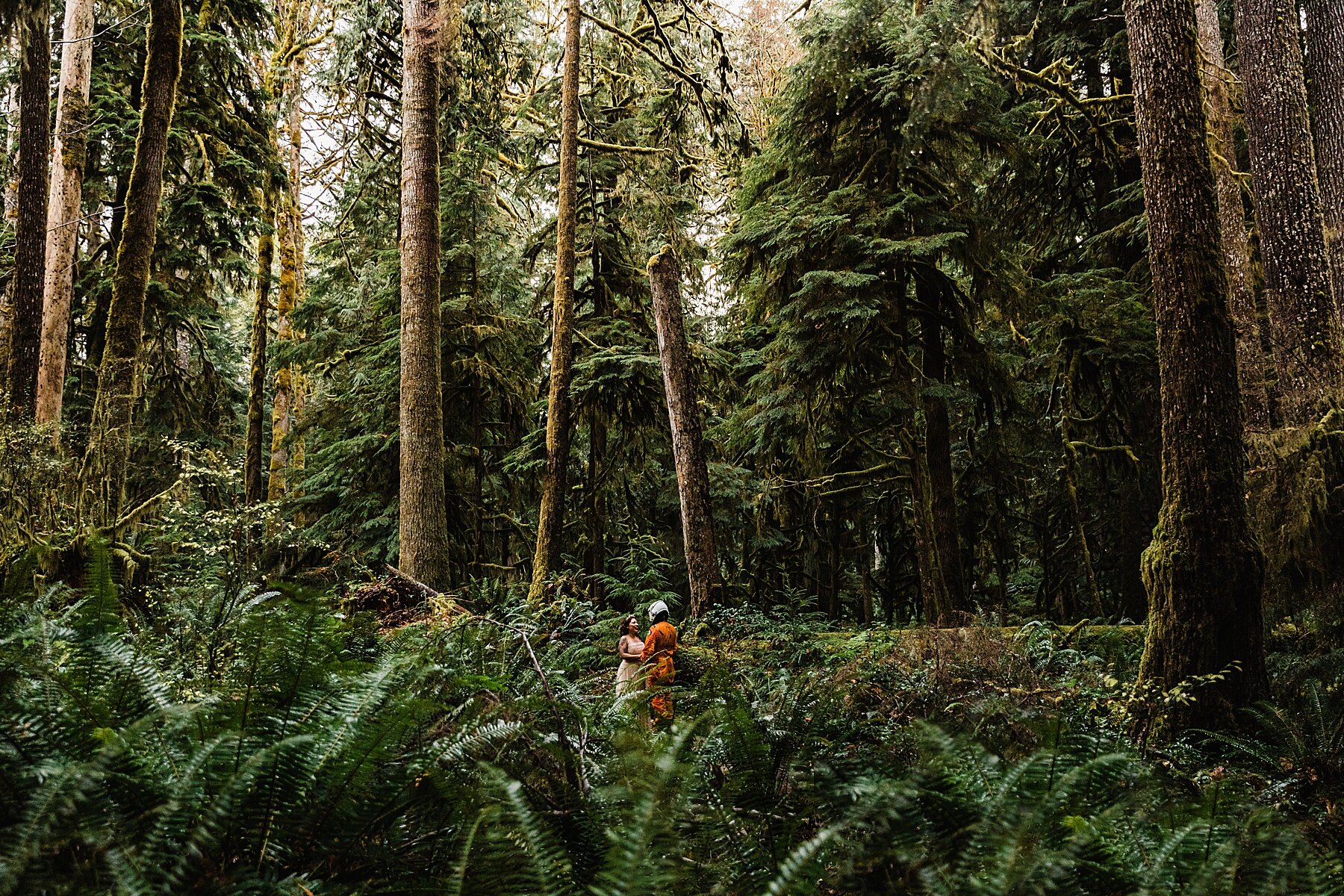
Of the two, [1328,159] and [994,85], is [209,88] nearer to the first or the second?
[994,85]

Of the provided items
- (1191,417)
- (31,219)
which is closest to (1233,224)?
(1191,417)

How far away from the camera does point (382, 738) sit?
6.48 feet

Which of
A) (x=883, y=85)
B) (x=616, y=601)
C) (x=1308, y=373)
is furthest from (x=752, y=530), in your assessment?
(x=1308, y=373)

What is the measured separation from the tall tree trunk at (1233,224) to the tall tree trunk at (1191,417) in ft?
10.9

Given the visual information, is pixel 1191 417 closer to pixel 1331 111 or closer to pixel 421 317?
pixel 1331 111

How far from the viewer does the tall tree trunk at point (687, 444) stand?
1143cm

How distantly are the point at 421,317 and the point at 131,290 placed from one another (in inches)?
115

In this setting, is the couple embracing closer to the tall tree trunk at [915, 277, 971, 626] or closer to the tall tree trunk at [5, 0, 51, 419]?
the tall tree trunk at [915, 277, 971, 626]

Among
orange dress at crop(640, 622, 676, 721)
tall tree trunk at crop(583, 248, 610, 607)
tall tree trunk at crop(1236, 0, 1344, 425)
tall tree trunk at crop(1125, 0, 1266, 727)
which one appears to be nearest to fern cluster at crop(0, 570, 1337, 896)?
tall tree trunk at crop(1125, 0, 1266, 727)

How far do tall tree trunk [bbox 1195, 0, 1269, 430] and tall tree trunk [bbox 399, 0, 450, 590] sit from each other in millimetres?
8270

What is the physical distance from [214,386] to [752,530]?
10.6 metres

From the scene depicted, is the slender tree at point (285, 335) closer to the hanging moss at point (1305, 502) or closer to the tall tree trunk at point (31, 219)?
the tall tree trunk at point (31, 219)

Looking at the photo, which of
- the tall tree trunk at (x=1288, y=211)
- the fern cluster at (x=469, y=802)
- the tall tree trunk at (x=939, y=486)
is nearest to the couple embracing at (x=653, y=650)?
the tall tree trunk at (x=939, y=486)

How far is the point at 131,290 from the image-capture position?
652cm
